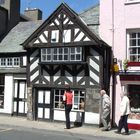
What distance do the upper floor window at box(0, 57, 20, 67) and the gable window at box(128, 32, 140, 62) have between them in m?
6.47

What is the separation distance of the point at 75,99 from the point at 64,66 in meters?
1.67

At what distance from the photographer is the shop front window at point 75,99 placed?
700 inches

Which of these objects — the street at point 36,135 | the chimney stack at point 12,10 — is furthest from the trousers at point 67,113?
the chimney stack at point 12,10

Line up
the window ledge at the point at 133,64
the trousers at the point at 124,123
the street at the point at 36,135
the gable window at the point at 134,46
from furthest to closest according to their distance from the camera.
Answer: the gable window at the point at 134,46, the window ledge at the point at 133,64, the trousers at the point at 124,123, the street at the point at 36,135

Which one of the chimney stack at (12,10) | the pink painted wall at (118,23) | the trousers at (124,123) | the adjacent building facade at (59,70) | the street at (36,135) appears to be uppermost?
the chimney stack at (12,10)

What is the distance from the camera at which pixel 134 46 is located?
1733 cm

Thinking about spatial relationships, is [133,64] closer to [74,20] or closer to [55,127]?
[74,20]

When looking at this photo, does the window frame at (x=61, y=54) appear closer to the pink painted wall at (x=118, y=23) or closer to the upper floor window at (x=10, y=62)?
the pink painted wall at (x=118, y=23)

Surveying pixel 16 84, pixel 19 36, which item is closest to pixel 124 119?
pixel 16 84

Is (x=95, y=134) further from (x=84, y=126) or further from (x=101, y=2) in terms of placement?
(x=101, y=2)

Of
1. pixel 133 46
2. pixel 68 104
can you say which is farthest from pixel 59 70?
pixel 133 46

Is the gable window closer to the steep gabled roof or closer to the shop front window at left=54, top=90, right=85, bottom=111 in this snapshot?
the steep gabled roof

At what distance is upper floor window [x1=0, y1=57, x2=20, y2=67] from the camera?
812 inches

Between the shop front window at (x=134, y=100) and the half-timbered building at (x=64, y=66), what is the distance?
3.93ft
